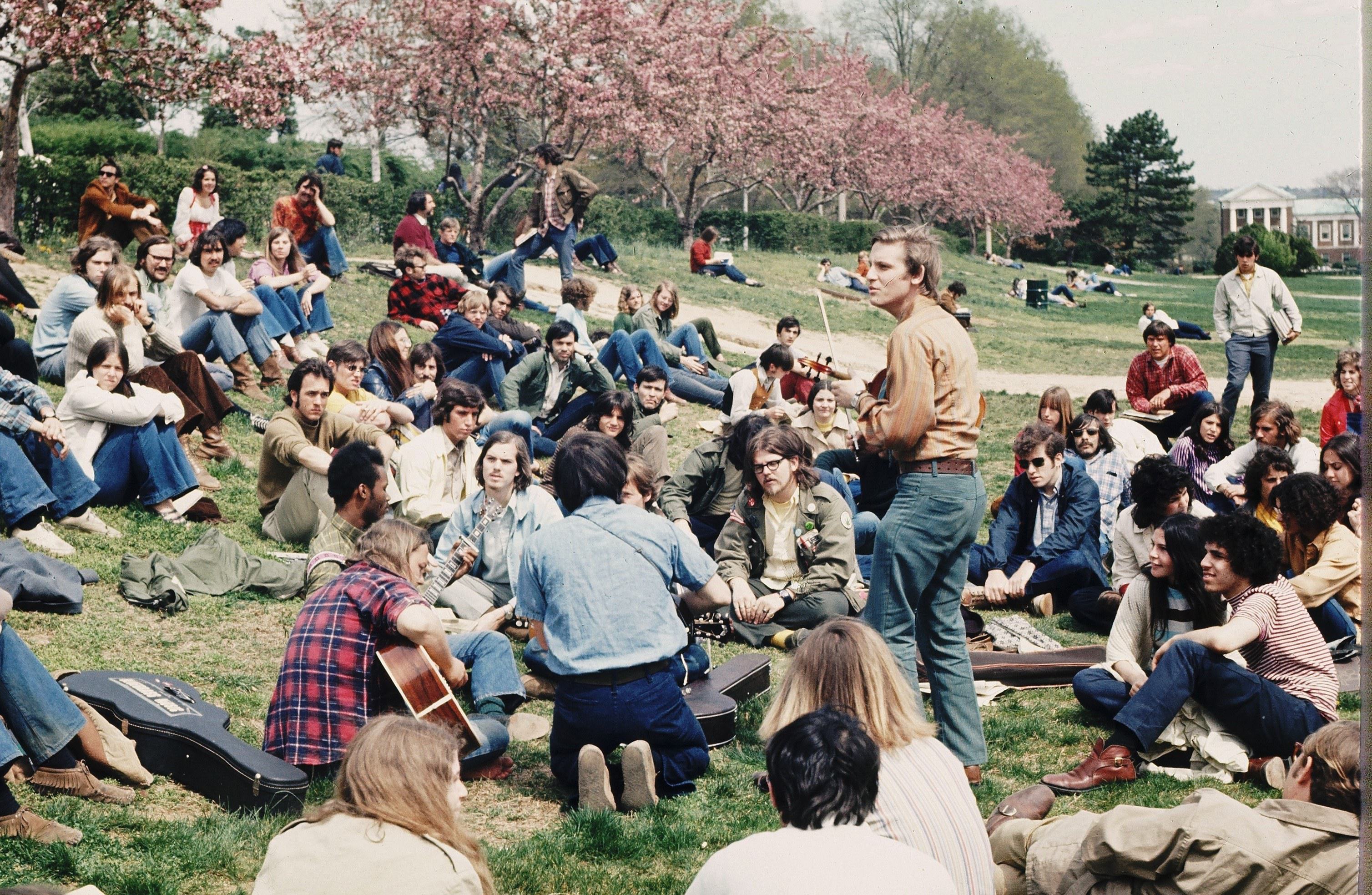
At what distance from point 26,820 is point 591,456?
2.11 meters

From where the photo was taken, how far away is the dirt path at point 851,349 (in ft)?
52.5

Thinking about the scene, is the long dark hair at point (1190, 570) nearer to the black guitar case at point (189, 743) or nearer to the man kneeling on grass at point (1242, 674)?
the man kneeling on grass at point (1242, 674)

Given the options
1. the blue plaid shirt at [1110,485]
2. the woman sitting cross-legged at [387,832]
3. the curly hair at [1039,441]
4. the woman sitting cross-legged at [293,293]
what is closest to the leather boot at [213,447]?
the woman sitting cross-legged at [293,293]

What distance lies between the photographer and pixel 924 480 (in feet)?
15.0

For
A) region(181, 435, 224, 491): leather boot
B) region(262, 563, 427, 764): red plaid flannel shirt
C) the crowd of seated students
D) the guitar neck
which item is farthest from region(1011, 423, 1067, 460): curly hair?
region(181, 435, 224, 491): leather boot

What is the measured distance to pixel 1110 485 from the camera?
8172mm

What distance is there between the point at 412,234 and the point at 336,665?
10.9 meters

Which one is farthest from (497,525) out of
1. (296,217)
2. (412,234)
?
(412,234)

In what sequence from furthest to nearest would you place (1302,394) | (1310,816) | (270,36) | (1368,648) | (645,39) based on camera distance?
(645,39) < (270,36) < (1302,394) < (1310,816) < (1368,648)

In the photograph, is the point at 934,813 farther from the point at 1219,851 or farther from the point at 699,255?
the point at 699,255

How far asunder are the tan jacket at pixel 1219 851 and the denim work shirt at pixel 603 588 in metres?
1.65

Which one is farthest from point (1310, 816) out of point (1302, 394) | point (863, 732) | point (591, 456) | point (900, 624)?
point (1302, 394)

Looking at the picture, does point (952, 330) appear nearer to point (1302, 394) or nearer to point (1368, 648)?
point (1368, 648)

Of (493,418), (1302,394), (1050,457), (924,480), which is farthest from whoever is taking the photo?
(1302,394)
